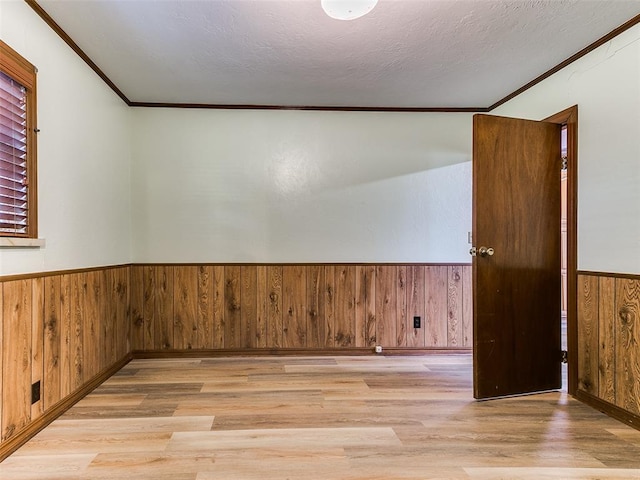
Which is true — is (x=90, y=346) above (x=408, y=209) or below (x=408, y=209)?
below

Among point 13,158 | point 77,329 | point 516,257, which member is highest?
point 13,158

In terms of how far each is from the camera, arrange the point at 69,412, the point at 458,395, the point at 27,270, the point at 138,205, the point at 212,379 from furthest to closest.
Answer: the point at 138,205
the point at 212,379
the point at 458,395
the point at 69,412
the point at 27,270

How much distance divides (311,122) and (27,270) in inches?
98.4

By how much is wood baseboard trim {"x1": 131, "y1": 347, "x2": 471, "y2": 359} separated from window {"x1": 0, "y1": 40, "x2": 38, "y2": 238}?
1.77 m

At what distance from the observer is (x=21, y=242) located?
1952 mm

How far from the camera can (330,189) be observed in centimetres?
369

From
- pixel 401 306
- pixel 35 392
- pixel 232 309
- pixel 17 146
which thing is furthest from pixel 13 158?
pixel 401 306

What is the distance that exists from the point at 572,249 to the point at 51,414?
3406mm

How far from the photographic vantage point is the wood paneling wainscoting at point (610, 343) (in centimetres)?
224

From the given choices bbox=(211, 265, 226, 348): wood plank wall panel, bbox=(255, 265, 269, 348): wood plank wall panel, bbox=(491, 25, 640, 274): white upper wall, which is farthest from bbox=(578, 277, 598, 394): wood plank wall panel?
bbox=(211, 265, 226, 348): wood plank wall panel

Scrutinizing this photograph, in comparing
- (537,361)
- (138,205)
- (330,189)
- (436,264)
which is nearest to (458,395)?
(537,361)

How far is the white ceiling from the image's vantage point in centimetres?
213

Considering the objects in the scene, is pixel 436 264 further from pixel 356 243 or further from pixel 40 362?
pixel 40 362

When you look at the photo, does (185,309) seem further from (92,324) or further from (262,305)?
(92,324)
